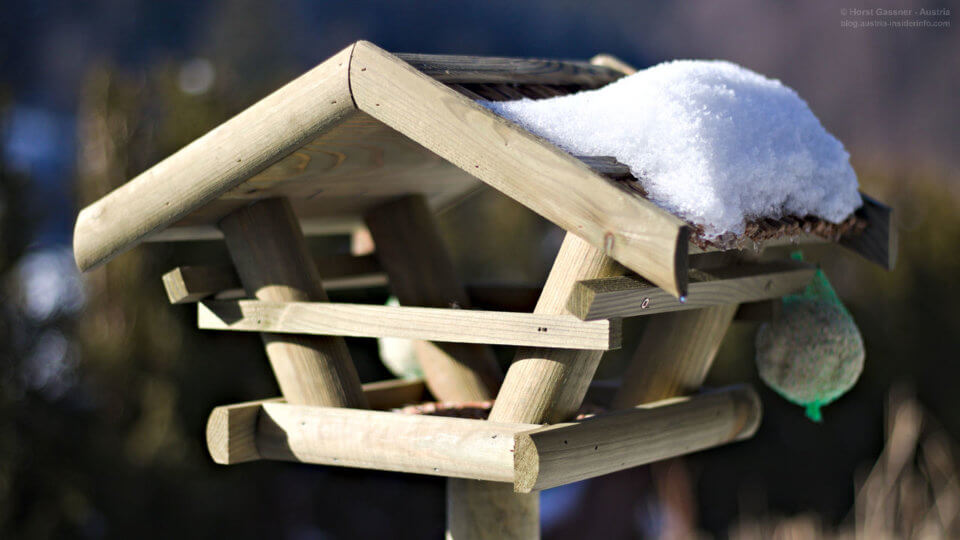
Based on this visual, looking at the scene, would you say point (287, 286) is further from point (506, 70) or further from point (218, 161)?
point (506, 70)

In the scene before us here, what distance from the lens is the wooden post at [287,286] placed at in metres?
1.37

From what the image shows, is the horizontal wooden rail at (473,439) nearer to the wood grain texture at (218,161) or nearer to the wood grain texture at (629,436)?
the wood grain texture at (629,436)

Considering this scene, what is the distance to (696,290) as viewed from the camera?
1.24 m

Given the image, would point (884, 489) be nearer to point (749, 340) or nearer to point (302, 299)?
point (749, 340)

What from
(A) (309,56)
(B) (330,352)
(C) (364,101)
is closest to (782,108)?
(C) (364,101)

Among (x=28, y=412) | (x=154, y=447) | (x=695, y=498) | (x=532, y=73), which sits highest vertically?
(x=532, y=73)

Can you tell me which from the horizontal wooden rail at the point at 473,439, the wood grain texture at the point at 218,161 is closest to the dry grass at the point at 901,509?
the horizontal wooden rail at the point at 473,439

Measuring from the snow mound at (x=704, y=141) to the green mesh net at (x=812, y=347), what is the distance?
0.85ft

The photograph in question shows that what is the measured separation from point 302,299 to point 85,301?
6.96 ft

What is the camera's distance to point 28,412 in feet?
10.3

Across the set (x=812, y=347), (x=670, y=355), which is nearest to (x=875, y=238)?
(x=812, y=347)

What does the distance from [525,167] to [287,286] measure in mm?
511

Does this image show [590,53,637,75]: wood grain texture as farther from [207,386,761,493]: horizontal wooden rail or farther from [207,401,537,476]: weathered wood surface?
[207,401,537,476]: weathered wood surface

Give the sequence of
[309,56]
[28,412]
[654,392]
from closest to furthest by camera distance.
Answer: [654,392], [28,412], [309,56]
